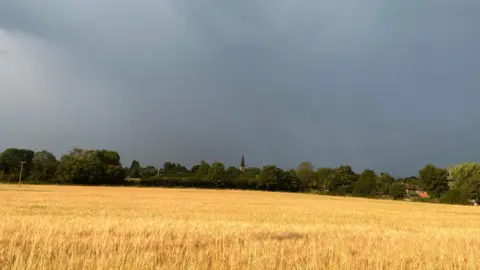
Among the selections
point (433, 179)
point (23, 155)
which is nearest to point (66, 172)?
point (23, 155)

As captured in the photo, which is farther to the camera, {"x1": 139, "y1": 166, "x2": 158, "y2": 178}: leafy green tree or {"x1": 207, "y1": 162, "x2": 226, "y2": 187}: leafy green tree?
{"x1": 139, "y1": 166, "x2": 158, "y2": 178}: leafy green tree

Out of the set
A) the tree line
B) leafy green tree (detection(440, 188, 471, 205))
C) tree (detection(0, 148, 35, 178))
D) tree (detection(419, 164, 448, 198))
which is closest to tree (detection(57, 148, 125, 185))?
the tree line

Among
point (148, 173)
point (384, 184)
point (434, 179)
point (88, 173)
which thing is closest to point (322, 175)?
point (384, 184)

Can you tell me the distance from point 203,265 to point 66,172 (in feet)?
368

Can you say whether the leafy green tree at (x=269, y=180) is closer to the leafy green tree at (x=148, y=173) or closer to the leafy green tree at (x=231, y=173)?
the leafy green tree at (x=231, y=173)

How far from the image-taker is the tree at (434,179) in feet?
389

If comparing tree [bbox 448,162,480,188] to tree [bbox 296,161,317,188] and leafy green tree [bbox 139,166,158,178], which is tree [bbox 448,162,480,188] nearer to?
tree [bbox 296,161,317,188]

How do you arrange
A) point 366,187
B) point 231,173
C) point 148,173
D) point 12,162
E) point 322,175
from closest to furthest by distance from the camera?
point 366,187 < point 12,162 < point 231,173 < point 148,173 < point 322,175

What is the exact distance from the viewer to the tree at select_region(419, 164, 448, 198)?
118500 mm

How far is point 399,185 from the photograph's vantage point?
111125 mm

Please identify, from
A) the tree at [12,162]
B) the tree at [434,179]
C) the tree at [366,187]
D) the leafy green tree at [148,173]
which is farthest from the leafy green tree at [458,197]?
the tree at [12,162]

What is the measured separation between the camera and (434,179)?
390 feet

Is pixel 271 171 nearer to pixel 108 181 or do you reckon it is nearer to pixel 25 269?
pixel 108 181

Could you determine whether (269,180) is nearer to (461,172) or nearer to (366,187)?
(366,187)
